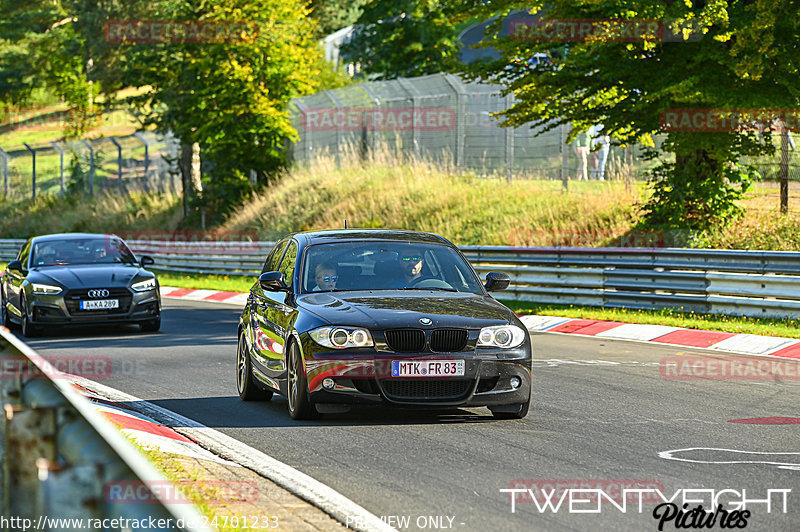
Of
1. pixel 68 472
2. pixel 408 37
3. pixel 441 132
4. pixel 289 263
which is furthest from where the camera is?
pixel 408 37

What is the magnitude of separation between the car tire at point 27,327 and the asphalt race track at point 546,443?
463cm

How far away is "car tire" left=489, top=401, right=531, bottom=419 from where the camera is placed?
8.82 m

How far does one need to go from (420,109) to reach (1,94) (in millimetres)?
62980

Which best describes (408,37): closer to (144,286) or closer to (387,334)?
(144,286)

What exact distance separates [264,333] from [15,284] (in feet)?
30.5

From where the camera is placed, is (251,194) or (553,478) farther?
(251,194)

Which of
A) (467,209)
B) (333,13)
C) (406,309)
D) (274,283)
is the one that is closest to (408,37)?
(467,209)

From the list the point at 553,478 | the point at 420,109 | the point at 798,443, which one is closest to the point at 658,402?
the point at 798,443

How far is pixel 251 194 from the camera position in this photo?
41.2 metres

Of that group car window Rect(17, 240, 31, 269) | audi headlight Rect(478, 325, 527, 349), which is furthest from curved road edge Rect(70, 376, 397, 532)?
car window Rect(17, 240, 31, 269)

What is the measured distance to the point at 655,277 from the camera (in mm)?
18000

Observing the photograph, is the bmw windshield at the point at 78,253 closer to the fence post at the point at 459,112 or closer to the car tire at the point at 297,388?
the car tire at the point at 297,388

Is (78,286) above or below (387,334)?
below

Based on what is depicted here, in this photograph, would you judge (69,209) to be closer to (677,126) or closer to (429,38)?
(429,38)
